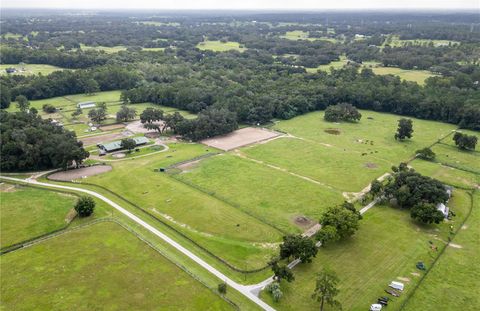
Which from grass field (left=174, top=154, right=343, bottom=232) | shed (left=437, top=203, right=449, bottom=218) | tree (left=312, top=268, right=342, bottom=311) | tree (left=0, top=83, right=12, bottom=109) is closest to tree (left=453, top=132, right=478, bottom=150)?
shed (left=437, top=203, right=449, bottom=218)

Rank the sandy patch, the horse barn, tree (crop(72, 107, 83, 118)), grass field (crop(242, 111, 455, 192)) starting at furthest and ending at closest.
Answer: tree (crop(72, 107, 83, 118)), the horse barn, grass field (crop(242, 111, 455, 192)), the sandy patch

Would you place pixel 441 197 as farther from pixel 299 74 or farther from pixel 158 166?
pixel 299 74

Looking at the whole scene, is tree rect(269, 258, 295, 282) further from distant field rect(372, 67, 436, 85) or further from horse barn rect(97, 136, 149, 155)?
distant field rect(372, 67, 436, 85)

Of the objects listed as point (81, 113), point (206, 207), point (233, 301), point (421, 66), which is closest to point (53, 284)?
point (233, 301)

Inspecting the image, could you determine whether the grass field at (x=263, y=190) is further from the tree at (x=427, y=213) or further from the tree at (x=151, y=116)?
the tree at (x=151, y=116)

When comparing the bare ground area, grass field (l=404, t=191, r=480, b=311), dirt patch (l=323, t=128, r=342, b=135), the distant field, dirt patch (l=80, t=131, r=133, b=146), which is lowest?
dirt patch (l=323, t=128, r=342, b=135)

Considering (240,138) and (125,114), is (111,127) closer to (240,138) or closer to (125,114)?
(125,114)

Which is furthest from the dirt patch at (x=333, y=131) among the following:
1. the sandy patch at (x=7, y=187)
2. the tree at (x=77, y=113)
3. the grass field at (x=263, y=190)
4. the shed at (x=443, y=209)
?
the sandy patch at (x=7, y=187)
